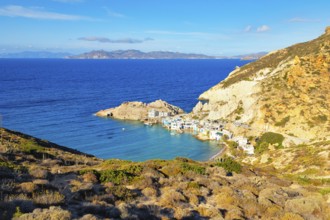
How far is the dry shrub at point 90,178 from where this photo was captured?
18.1 metres

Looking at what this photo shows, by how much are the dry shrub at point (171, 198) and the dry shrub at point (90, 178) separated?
178 inches

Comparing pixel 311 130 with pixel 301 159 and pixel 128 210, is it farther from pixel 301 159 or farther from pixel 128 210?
pixel 128 210

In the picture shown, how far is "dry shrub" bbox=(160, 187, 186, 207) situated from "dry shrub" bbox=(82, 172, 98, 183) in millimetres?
4533

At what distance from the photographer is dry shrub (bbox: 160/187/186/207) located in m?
15.0

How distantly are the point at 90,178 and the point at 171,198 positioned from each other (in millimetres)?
5622

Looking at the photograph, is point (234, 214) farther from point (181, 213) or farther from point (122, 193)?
point (122, 193)

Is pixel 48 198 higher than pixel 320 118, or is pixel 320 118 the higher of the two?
pixel 48 198

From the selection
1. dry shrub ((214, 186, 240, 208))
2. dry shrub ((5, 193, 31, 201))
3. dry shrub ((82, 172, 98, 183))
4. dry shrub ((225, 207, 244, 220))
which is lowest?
dry shrub ((214, 186, 240, 208))

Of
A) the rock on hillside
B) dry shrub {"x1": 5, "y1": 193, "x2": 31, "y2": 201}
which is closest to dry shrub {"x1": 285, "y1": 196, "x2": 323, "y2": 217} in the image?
dry shrub {"x1": 5, "y1": 193, "x2": 31, "y2": 201}

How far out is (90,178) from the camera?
18281mm

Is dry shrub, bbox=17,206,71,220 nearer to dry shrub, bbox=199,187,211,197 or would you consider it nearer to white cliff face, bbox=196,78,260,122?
dry shrub, bbox=199,187,211,197

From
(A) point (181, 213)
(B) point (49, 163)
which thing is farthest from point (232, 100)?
(A) point (181, 213)

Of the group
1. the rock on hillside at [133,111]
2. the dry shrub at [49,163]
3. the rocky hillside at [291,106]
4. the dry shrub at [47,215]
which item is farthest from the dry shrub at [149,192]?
the rock on hillside at [133,111]

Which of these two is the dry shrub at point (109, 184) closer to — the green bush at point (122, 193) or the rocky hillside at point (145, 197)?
the rocky hillside at point (145, 197)
